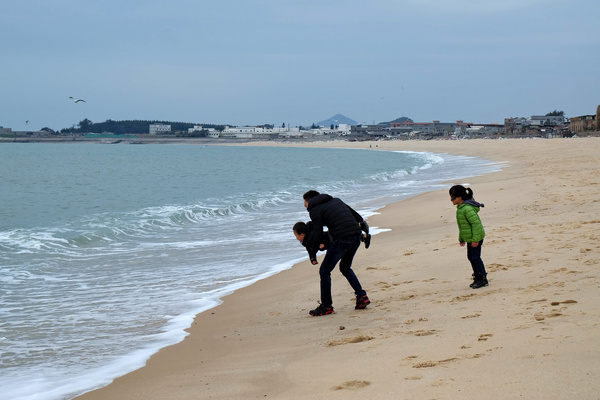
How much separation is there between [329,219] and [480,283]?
1.81m

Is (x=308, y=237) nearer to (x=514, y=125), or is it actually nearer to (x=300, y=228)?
(x=300, y=228)

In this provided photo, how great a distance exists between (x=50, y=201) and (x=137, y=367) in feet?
78.0

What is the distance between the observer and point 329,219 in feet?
21.9

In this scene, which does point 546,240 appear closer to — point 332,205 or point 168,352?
point 332,205

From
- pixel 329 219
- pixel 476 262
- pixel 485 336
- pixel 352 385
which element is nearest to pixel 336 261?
pixel 329 219

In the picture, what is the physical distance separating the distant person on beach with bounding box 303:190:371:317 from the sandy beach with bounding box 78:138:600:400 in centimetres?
20

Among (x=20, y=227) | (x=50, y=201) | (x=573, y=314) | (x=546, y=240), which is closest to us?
(x=573, y=314)

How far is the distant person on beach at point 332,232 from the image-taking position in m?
6.64

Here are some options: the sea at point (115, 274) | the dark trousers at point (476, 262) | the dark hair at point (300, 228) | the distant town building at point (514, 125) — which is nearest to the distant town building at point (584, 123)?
the distant town building at point (514, 125)

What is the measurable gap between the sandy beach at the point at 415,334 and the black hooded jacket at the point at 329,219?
849mm

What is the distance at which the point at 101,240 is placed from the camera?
1494 cm

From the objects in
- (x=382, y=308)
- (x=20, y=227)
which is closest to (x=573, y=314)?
(x=382, y=308)

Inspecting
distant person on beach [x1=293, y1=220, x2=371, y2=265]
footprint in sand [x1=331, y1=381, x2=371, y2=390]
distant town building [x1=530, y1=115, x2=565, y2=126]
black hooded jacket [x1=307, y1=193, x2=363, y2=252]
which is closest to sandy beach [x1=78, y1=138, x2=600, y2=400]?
footprint in sand [x1=331, y1=381, x2=371, y2=390]

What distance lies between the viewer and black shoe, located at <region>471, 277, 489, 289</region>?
681cm
